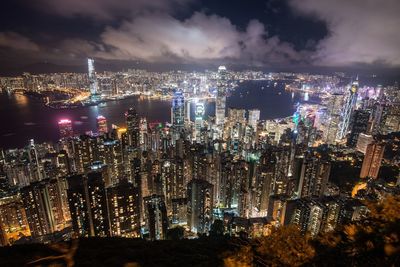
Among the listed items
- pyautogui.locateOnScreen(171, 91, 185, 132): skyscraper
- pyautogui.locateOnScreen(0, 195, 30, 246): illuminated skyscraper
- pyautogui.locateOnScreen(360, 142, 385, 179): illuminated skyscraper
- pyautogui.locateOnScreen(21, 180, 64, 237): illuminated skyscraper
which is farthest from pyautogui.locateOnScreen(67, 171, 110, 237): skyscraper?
pyautogui.locateOnScreen(171, 91, 185, 132): skyscraper

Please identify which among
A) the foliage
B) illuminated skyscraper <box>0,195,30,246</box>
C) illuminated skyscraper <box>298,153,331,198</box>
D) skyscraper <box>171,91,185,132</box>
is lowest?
illuminated skyscraper <box>0,195,30,246</box>

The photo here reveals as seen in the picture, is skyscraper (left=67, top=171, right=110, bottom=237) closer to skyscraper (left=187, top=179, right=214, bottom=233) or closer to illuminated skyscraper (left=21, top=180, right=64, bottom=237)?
illuminated skyscraper (left=21, top=180, right=64, bottom=237)

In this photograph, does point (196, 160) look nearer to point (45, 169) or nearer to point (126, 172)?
point (126, 172)

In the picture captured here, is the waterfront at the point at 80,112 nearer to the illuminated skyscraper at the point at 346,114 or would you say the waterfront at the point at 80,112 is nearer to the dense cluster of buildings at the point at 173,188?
the dense cluster of buildings at the point at 173,188

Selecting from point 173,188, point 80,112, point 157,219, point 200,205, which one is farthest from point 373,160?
point 80,112

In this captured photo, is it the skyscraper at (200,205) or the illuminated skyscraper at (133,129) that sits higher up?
the illuminated skyscraper at (133,129)

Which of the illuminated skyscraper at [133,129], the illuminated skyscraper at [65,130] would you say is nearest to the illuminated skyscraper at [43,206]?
the illuminated skyscraper at [133,129]

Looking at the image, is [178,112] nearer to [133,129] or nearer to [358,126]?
[133,129]
